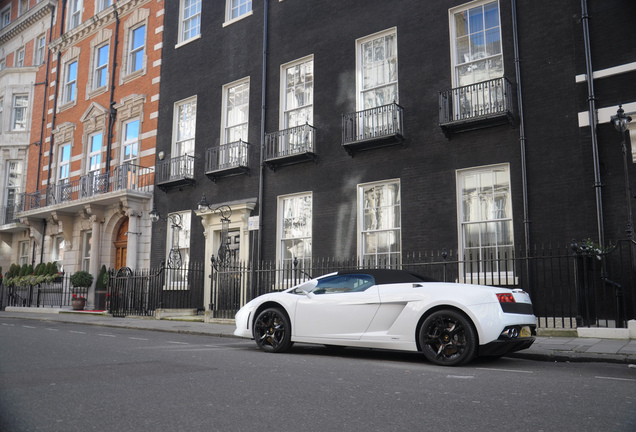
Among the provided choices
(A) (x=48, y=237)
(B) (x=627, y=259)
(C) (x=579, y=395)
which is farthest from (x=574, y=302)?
(A) (x=48, y=237)

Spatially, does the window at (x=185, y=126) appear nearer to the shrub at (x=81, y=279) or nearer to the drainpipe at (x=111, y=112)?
the drainpipe at (x=111, y=112)

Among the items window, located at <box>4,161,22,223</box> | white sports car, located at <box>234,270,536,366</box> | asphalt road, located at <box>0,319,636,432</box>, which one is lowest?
asphalt road, located at <box>0,319,636,432</box>

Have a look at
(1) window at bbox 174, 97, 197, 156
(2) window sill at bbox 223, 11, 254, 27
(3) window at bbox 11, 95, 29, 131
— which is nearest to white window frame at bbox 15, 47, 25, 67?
(3) window at bbox 11, 95, 29, 131

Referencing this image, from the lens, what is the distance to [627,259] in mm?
10523

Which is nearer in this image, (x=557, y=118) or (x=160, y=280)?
(x=557, y=118)

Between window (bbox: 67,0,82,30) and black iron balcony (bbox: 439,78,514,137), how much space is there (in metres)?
19.9

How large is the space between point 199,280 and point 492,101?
10.4 metres

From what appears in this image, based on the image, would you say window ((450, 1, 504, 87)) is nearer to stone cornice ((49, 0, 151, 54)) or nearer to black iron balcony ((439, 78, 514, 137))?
black iron balcony ((439, 78, 514, 137))

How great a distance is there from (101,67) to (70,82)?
111 inches

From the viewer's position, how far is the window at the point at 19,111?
1109 inches

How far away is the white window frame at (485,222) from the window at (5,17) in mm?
28994

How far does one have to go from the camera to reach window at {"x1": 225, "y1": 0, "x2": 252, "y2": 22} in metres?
18.6

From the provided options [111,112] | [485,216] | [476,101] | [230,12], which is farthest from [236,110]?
[485,216]

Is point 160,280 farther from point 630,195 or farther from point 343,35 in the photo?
point 630,195
